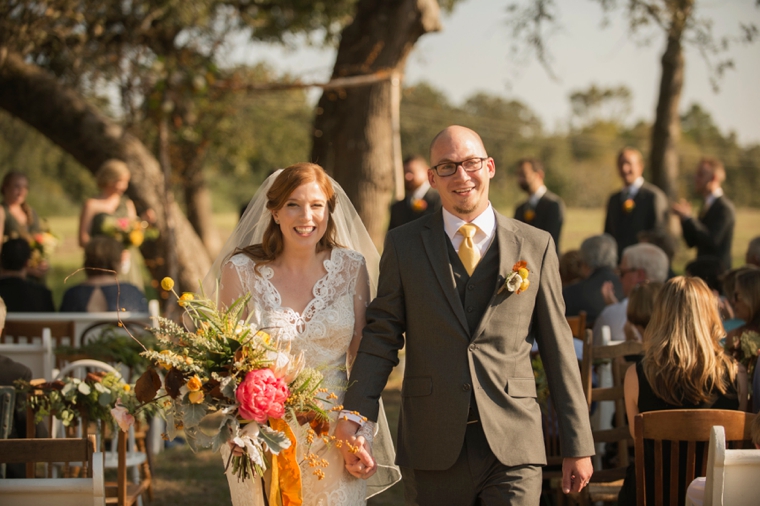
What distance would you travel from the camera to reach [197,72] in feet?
32.5

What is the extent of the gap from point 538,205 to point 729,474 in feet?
20.6

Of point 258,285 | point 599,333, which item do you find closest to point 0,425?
point 258,285

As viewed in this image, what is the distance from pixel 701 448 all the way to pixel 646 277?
2.55 m

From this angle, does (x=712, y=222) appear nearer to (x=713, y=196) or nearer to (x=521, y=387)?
(x=713, y=196)

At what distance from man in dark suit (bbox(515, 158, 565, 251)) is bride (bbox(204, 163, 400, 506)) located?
536 cm

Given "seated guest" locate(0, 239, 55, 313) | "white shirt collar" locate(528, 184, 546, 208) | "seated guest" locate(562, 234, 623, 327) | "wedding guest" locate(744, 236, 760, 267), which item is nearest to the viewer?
"seated guest" locate(562, 234, 623, 327)

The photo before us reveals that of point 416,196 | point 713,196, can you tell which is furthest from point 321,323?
point 713,196

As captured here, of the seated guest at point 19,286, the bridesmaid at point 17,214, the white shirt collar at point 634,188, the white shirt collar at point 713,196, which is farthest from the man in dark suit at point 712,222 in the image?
the bridesmaid at point 17,214

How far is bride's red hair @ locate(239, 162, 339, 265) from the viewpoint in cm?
351

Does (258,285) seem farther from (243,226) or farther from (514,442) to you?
(514,442)

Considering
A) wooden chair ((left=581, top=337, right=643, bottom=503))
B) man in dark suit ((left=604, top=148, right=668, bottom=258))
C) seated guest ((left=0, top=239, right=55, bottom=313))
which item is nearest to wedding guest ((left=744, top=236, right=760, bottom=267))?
man in dark suit ((left=604, top=148, right=668, bottom=258))

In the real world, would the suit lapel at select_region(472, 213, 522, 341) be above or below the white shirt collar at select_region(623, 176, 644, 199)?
below

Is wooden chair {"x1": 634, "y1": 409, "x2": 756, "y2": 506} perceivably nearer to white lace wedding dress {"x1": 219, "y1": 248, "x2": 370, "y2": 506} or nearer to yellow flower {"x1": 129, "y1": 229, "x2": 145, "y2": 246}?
white lace wedding dress {"x1": 219, "y1": 248, "x2": 370, "y2": 506}

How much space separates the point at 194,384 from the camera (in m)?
2.68
